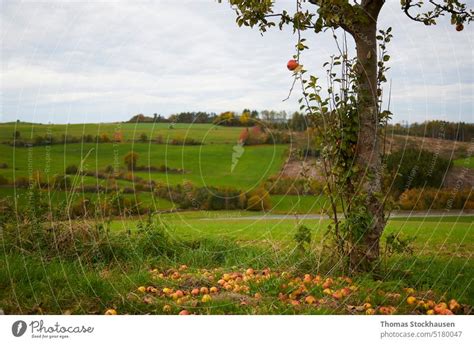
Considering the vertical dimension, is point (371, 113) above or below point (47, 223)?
above

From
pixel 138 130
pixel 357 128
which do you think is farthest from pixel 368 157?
pixel 138 130

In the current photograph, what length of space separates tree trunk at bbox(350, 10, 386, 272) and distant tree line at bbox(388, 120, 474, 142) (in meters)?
0.81

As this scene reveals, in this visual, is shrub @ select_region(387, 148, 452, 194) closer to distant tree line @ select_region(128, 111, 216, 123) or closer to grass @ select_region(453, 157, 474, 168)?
grass @ select_region(453, 157, 474, 168)

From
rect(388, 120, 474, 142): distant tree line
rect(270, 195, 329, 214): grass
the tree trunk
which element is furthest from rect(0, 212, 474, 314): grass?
rect(388, 120, 474, 142): distant tree line

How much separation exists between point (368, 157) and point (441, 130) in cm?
173

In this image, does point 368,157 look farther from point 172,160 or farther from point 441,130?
point 172,160

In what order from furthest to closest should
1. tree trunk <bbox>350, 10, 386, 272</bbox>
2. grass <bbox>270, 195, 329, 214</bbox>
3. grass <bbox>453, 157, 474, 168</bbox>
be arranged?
grass <bbox>453, 157, 474, 168</bbox>, grass <bbox>270, 195, 329, 214</bbox>, tree trunk <bbox>350, 10, 386, 272</bbox>

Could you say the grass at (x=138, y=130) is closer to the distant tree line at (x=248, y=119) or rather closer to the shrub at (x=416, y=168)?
the distant tree line at (x=248, y=119)

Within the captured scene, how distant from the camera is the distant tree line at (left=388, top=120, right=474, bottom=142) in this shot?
23.6 feet
